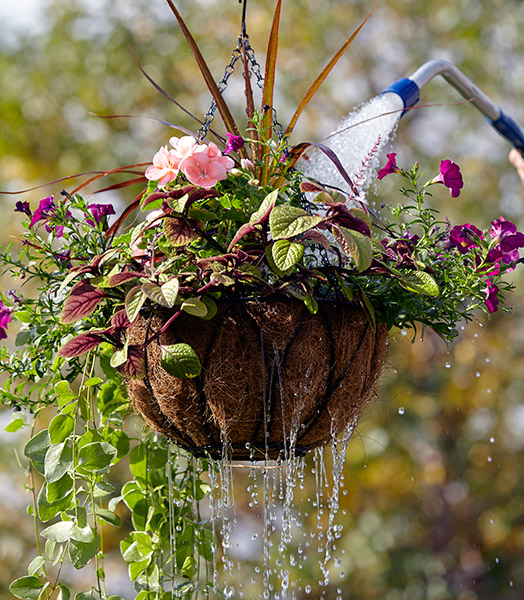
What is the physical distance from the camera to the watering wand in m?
1.30

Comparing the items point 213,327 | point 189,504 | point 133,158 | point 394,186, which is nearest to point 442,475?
point 394,186

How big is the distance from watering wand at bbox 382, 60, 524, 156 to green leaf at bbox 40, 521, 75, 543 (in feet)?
2.81

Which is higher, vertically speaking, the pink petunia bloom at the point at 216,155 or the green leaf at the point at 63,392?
the pink petunia bloom at the point at 216,155

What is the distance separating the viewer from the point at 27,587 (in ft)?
3.30

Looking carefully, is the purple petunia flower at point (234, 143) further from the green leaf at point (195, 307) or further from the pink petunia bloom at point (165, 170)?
the green leaf at point (195, 307)

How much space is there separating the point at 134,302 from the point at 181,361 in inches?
3.5

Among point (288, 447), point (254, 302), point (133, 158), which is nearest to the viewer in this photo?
point (254, 302)

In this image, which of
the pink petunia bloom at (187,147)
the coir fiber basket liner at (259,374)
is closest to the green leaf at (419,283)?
the coir fiber basket liner at (259,374)

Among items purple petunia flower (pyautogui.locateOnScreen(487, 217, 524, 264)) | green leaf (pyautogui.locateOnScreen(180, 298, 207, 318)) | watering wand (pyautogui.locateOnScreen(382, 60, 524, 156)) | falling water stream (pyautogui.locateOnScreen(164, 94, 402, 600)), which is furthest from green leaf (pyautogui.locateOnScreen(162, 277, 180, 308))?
watering wand (pyautogui.locateOnScreen(382, 60, 524, 156))

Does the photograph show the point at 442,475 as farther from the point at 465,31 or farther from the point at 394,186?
the point at 465,31

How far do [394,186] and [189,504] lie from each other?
4284 millimetres

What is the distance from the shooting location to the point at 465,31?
18.3 ft

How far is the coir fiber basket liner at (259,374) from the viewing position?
2.95 ft

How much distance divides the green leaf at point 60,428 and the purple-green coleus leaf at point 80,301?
0.17 meters
